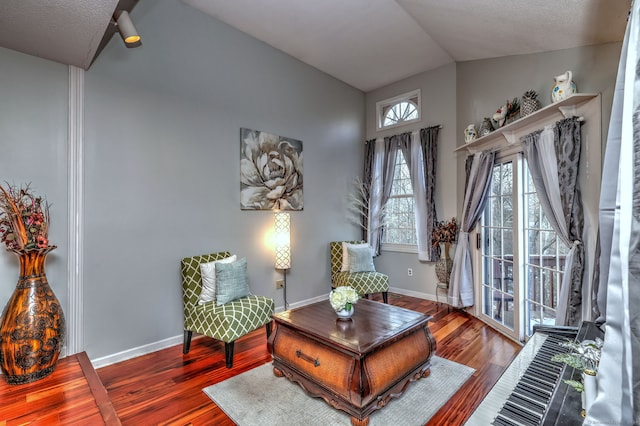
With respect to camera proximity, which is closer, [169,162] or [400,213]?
[169,162]

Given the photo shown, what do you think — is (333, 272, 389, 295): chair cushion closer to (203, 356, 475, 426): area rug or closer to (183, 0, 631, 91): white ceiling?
(203, 356, 475, 426): area rug

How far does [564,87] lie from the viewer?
2379mm

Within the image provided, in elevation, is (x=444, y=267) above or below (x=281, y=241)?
below

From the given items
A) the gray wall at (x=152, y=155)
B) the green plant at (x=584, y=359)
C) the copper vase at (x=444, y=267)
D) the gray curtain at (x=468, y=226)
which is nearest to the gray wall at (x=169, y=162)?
the gray wall at (x=152, y=155)

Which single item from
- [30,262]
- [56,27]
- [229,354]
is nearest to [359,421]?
[229,354]

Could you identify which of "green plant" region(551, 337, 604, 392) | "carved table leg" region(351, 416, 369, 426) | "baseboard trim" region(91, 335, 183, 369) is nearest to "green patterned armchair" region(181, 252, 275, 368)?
"baseboard trim" region(91, 335, 183, 369)

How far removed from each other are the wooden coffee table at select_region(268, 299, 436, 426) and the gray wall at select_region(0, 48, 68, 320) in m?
1.88

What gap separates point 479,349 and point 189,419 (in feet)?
8.25

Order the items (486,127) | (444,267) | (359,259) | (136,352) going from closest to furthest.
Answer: (136,352), (486,127), (444,267), (359,259)

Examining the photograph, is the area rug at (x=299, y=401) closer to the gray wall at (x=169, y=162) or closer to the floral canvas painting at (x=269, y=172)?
the gray wall at (x=169, y=162)

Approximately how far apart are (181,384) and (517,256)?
3.25 meters

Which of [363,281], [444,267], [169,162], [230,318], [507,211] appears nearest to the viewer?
[230,318]

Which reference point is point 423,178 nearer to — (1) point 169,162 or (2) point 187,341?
(1) point 169,162

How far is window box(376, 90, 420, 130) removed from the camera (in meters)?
4.67
